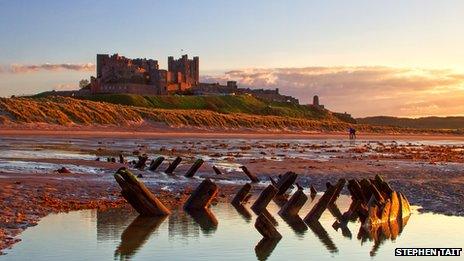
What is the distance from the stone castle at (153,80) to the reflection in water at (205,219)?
131 metres

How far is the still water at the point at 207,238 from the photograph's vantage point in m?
12.4

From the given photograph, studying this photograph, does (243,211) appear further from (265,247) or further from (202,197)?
(265,247)

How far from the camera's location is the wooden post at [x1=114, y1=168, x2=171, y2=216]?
1574cm

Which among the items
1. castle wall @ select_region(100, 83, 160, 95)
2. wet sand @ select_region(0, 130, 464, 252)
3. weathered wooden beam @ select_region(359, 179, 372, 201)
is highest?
weathered wooden beam @ select_region(359, 179, 372, 201)

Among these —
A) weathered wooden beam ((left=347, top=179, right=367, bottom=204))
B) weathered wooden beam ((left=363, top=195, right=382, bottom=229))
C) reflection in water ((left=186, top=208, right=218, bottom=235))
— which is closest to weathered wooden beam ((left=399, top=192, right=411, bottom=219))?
weathered wooden beam ((left=347, top=179, right=367, bottom=204))

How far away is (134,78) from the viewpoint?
15962 cm

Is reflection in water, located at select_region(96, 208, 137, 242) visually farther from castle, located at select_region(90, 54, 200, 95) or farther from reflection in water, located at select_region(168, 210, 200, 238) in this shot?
castle, located at select_region(90, 54, 200, 95)

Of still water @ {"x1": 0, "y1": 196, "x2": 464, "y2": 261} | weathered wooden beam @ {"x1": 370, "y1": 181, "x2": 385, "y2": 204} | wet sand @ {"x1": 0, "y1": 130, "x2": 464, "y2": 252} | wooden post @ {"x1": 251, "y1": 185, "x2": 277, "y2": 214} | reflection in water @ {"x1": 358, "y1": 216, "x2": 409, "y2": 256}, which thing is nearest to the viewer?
still water @ {"x1": 0, "y1": 196, "x2": 464, "y2": 261}

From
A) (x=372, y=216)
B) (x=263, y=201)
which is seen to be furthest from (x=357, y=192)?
(x=263, y=201)

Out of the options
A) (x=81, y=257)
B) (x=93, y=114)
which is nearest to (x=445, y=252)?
(x=81, y=257)

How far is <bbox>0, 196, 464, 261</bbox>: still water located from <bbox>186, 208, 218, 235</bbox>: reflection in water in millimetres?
22

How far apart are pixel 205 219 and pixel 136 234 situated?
2.52m

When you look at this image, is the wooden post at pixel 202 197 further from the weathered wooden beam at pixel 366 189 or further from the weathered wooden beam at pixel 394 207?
the weathered wooden beam at pixel 394 207

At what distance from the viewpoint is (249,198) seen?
19.9 m
